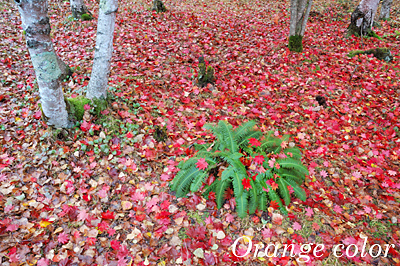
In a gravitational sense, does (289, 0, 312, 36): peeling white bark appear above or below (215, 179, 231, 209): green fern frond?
above

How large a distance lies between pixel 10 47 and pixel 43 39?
5.14 m

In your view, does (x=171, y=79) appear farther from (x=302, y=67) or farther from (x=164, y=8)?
(x=164, y=8)

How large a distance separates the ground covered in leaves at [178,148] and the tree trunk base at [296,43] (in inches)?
10.8

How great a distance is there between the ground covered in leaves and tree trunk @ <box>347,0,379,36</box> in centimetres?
76

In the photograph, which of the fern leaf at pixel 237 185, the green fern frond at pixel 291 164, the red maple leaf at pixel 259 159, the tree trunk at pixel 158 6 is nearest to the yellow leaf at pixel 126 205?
the fern leaf at pixel 237 185

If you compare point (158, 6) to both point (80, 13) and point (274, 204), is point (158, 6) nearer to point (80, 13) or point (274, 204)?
point (80, 13)

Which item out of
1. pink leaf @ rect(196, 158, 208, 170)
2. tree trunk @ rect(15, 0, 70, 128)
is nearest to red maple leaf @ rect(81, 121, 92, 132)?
tree trunk @ rect(15, 0, 70, 128)

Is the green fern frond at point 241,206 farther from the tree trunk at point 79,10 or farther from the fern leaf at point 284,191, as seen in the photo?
the tree trunk at point 79,10

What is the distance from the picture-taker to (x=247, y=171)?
351 cm

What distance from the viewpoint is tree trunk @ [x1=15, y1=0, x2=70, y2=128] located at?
315 centimetres

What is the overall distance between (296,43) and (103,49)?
6107 mm

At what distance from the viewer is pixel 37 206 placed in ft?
10.8

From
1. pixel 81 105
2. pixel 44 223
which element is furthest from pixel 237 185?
pixel 81 105

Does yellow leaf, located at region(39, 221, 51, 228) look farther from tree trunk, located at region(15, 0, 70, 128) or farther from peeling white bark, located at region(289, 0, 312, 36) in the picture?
peeling white bark, located at region(289, 0, 312, 36)
